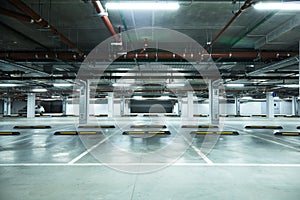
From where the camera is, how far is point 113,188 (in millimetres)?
3615

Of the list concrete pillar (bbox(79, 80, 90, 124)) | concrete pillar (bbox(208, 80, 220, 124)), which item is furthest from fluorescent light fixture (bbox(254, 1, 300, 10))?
concrete pillar (bbox(79, 80, 90, 124))

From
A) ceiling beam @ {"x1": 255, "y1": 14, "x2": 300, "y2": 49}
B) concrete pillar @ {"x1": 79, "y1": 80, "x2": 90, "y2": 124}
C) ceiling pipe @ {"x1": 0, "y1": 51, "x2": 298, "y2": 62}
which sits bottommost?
concrete pillar @ {"x1": 79, "y1": 80, "x2": 90, "y2": 124}

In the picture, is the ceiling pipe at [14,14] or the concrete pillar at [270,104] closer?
the ceiling pipe at [14,14]

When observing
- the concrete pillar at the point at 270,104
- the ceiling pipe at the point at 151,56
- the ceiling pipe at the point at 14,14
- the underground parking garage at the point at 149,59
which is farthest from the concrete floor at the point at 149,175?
the concrete pillar at the point at 270,104

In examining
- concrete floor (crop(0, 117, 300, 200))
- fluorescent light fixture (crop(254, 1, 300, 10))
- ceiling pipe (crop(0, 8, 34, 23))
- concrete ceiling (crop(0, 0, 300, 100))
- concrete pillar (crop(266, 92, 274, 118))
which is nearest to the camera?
concrete floor (crop(0, 117, 300, 200))

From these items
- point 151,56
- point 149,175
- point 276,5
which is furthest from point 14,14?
point 276,5

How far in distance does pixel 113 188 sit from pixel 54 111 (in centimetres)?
4629

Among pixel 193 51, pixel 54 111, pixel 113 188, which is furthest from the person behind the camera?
pixel 54 111

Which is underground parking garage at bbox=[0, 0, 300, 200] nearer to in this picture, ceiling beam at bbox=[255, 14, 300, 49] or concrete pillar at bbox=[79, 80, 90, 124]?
ceiling beam at bbox=[255, 14, 300, 49]

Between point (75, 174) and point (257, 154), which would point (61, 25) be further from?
point (257, 154)

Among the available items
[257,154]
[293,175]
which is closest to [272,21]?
[257,154]

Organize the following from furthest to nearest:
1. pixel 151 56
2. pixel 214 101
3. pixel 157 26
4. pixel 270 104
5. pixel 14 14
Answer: pixel 270 104
pixel 214 101
pixel 151 56
pixel 157 26
pixel 14 14

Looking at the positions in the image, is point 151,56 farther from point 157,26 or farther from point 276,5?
point 276,5

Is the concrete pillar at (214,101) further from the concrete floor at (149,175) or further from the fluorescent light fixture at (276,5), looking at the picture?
the fluorescent light fixture at (276,5)
